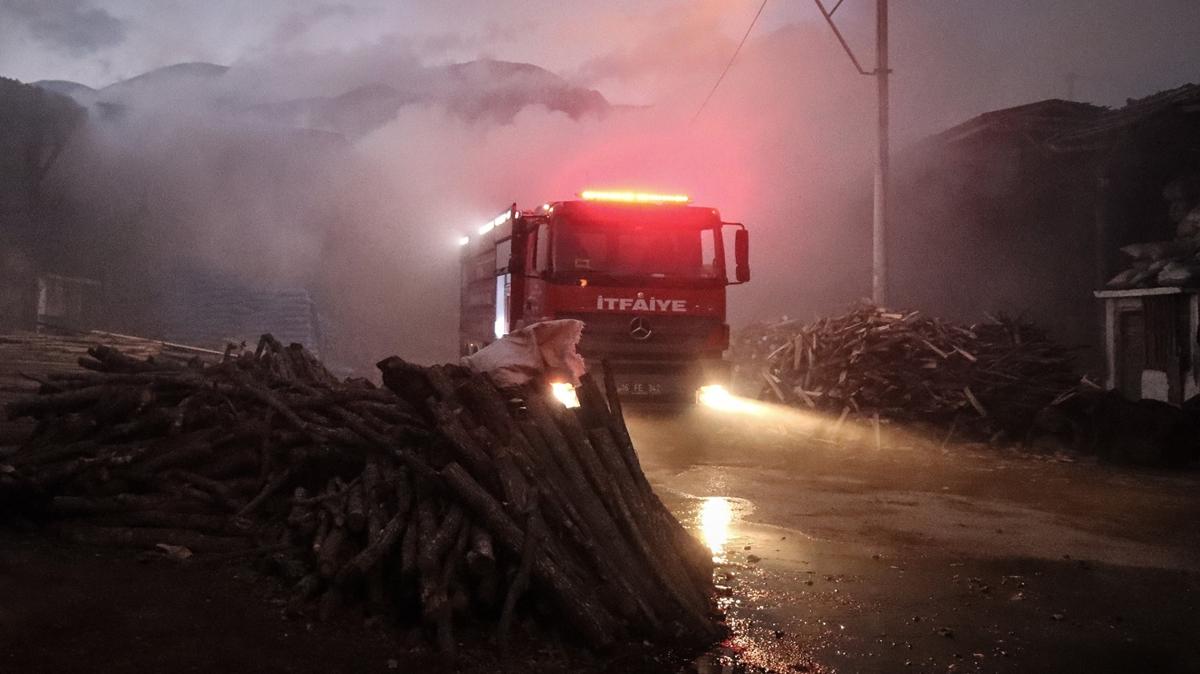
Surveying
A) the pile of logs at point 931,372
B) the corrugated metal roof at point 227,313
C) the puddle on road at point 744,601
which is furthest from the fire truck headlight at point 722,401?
the corrugated metal roof at point 227,313

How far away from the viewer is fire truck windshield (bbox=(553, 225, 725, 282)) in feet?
36.0

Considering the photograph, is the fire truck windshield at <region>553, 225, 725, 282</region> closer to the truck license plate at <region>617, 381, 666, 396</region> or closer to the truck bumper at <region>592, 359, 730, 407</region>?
the truck bumper at <region>592, 359, 730, 407</region>

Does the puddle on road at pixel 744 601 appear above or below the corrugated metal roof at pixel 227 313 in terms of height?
below

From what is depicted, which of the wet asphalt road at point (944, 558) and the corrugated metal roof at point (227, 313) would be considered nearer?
the wet asphalt road at point (944, 558)

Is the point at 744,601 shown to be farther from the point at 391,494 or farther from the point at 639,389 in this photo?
the point at 639,389

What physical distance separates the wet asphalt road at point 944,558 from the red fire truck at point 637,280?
117 centimetres

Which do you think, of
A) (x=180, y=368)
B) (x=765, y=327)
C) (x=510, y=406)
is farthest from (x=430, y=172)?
(x=510, y=406)

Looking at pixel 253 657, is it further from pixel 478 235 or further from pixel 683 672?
pixel 478 235

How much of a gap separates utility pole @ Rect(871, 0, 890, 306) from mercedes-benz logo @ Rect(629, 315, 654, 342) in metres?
5.93

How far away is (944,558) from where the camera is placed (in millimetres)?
5992

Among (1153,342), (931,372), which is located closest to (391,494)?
(931,372)

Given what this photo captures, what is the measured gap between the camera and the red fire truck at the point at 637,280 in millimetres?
10945

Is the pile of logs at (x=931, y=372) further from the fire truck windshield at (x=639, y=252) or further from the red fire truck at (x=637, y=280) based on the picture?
the fire truck windshield at (x=639, y=252)

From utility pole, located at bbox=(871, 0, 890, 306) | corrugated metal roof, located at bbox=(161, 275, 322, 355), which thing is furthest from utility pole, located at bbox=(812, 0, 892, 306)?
corrugated metal roof, located at bbox=(161, 275, 322, 355)
